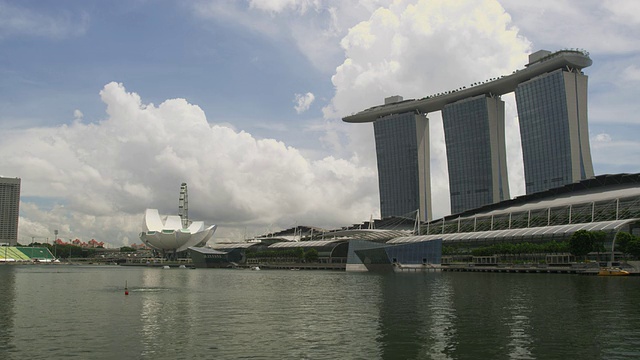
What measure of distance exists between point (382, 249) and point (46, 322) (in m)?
106

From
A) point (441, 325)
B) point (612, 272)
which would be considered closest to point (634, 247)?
point (612, 272)

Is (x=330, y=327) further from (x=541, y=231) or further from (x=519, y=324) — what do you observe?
(x=541, y=231)

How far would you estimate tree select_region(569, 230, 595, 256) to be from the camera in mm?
119688

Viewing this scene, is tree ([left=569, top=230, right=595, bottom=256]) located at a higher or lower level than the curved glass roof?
lower

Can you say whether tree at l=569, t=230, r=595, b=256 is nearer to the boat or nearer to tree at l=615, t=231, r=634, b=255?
tree at l=615, t=231, r=634, b=255

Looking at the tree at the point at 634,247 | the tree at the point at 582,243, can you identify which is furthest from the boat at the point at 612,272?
the tree at the point at 582,243

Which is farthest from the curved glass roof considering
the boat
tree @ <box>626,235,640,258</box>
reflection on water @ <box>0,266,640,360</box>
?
reflection on water @ <box>0,266,640,360</box>

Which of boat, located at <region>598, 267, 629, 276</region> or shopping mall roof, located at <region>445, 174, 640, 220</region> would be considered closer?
boat, located at <region>598, 267, 629, 276</region>

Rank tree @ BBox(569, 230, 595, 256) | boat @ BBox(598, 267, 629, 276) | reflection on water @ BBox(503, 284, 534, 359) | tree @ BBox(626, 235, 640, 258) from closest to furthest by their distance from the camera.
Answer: reflection on water @ BBox(503, 284, 534, 359), boat @ BBox(598, 267, 629, 276), tree @ BBox(626, 235, 640, 258), tree @ BBox(569, 230, 595, 256)

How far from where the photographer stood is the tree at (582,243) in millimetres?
119688

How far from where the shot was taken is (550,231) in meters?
142

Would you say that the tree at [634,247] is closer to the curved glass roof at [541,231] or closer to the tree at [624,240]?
the tree at [624,240]

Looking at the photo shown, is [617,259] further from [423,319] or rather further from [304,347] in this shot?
[304,347]

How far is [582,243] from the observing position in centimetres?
12006
